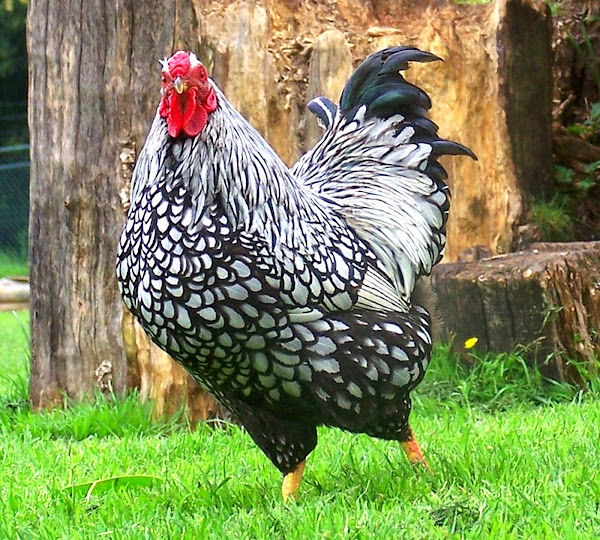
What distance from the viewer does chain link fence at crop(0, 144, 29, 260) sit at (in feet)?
59.9

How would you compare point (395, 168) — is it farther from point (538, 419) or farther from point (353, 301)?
point (538, 419)

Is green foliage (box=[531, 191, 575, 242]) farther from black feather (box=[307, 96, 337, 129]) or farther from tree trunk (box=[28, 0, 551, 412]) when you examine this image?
black feather (box=[307, 96, 337, 129])

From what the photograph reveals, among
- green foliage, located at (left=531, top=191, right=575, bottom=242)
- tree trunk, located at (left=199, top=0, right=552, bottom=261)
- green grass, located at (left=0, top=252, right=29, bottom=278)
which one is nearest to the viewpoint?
tree trunk, located at (left=199, top=0, right=552, bottom=261)

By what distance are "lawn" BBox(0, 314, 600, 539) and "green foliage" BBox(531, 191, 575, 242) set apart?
137 cm

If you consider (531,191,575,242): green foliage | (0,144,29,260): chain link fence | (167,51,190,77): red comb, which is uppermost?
(167,51,190,77): red comb

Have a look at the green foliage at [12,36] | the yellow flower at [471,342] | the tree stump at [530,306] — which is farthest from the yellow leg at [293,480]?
the green foliage at [12,36]

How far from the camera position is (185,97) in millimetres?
3221

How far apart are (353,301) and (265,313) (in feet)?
1.46

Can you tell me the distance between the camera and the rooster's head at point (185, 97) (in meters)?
3.24

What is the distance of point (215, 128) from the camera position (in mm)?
3355

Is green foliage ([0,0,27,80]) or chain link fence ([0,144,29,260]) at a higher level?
green foliage ([0,0,27,80])

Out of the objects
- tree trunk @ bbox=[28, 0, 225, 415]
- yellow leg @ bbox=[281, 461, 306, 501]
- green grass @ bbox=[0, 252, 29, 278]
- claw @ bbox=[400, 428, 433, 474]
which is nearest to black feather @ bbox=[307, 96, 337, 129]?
tree trunk @ bbox=[28, 0, 225, 415]

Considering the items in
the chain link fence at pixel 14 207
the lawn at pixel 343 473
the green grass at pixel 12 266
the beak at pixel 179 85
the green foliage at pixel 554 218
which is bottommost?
the green grass at pixel 12 266

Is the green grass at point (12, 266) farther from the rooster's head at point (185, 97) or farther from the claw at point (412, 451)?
the rooster's head at point (185, 97)
